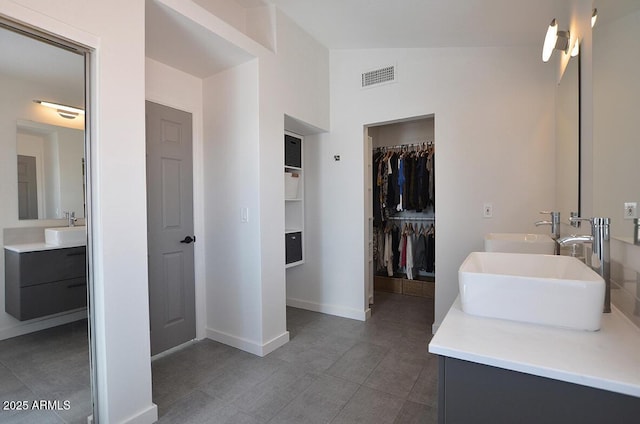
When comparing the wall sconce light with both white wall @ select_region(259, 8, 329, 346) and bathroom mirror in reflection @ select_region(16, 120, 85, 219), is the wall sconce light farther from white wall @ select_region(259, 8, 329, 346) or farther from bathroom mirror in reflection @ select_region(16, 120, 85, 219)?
white wall @ select_region(259, 8, 329, 346)

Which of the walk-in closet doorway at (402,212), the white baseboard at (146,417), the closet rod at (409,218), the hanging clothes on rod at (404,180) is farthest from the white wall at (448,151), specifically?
the white baseboard at (146,417)

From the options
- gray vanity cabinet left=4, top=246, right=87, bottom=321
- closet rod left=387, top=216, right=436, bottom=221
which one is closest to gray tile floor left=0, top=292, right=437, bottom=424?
gray vanity cabinet left=4, top=246, right=87, bottom=321

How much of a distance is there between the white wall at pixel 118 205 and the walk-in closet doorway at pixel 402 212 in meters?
2.25

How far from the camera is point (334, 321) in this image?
3260 millimetres

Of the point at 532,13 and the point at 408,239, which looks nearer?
the point at 532,13

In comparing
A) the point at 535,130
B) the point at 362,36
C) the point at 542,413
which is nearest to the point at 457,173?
the point at 535,130

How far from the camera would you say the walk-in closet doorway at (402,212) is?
3676 mm

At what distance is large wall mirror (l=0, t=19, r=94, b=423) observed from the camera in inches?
54.1

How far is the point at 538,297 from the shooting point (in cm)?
97

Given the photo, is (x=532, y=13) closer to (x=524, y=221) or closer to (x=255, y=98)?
(x=524, y=221)

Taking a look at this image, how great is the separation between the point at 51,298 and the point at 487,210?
298 cm

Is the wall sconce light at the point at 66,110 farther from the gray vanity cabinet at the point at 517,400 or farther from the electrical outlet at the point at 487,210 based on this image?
the electrical outlet at the point at 487,210

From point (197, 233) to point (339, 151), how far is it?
1.59m

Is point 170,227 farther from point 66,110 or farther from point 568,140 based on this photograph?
point 568,140
